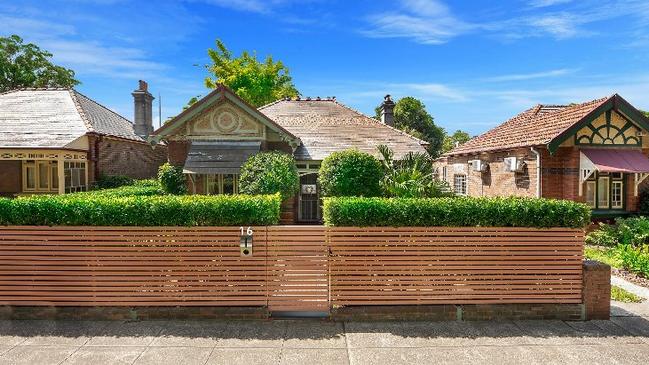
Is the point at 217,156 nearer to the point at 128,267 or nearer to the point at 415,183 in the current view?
the point at 415,183

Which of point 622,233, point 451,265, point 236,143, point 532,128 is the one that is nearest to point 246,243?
point 451,265

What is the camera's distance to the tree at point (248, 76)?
3459 cm

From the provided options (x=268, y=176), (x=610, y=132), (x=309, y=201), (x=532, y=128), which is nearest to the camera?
(x=268, y=176)

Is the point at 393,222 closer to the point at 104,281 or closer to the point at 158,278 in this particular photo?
the point at 158,278

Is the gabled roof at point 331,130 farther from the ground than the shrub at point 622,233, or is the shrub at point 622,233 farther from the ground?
the gabled roof at point 331,130

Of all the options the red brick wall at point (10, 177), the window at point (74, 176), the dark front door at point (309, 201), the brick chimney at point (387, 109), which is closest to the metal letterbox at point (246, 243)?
the dark front door at point (309, 201)

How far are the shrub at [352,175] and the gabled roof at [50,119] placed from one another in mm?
12924

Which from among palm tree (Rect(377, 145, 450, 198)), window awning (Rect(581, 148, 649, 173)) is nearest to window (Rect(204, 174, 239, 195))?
palm tree (Rect(377, 145, 450, 198))

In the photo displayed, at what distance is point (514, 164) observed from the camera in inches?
609

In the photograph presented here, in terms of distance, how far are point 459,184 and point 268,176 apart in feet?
45.0

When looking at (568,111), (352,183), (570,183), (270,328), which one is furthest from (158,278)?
(568,111)

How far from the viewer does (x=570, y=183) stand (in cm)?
1410

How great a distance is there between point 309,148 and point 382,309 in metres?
11.4

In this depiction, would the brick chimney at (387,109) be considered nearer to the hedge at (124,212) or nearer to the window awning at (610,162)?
the window awning at (610,162)
